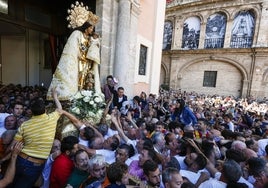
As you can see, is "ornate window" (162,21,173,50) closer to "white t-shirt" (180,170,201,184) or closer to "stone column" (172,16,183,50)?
"stone column" (172,16,183,50)

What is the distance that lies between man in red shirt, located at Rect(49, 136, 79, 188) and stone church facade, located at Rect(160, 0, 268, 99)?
736 inches

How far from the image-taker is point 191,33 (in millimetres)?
20531

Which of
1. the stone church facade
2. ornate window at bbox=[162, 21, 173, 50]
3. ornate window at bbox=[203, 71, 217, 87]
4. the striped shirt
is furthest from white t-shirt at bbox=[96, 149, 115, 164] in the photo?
ornate window at bbox=[162, 21, 173, 50]

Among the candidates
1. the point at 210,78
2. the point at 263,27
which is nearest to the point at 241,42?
the point at 263,27

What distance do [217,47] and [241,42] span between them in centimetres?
206

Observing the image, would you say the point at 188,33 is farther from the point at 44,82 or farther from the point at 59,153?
the point at 59,153

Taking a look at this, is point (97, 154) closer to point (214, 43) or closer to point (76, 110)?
point (76, 110)

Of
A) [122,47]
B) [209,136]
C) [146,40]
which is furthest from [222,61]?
[209,136]

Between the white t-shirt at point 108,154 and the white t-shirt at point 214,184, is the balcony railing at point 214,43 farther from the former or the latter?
the white t-shirt at point 214,184

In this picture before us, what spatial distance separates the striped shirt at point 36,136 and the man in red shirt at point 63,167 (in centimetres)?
17

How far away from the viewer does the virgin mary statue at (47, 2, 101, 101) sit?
147 inches

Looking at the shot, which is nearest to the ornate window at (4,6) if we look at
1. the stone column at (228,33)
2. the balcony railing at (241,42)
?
the stone column at (228,33)

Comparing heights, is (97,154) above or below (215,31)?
below

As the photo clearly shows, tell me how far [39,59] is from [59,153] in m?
7.56
